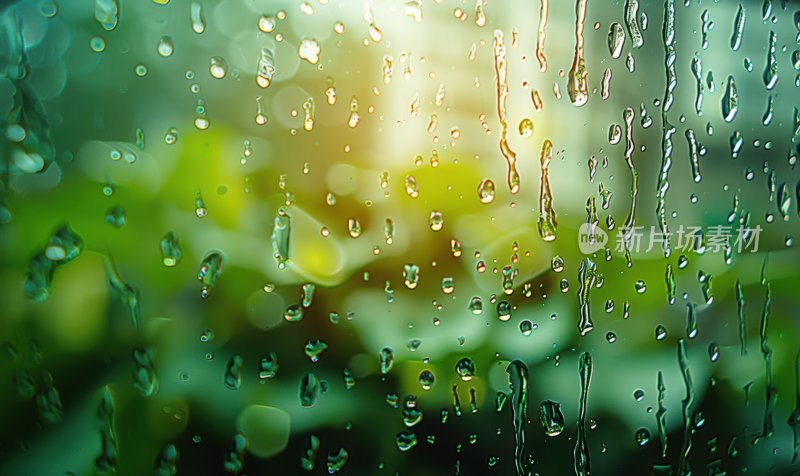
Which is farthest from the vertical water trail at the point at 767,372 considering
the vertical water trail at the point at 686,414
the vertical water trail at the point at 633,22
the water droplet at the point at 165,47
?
the water droplet at the point at 165,47

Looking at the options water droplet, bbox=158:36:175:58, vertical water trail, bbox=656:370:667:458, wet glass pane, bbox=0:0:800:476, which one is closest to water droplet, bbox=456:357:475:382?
wet glass pane, bbox=0:0:800:476

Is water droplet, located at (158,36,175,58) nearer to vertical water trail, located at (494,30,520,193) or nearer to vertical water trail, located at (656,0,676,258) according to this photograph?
vertical water trail, located at (494,30,520,193)

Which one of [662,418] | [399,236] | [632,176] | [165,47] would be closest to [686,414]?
[662,418]

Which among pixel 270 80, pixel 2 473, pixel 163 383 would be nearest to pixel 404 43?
pixel 270 80

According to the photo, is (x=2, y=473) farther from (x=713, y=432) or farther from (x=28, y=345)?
(x=713, y=432)

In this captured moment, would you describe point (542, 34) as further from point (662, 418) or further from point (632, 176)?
point (662, 418)
